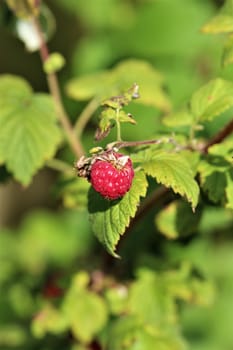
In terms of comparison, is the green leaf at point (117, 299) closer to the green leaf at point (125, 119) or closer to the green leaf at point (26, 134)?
the green leaf at point (26, 134)

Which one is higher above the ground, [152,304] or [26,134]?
[26,134]

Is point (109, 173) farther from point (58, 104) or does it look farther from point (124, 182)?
point (58, 104)

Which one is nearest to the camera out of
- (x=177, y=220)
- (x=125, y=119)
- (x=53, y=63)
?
(x=125, y=119)

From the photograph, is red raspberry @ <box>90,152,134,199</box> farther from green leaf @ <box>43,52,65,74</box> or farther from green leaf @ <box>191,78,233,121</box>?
green leaf @ <box>43,52,65,74</box>

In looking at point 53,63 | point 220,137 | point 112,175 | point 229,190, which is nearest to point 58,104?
point 53,63

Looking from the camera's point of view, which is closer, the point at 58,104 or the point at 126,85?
the point at 58,104

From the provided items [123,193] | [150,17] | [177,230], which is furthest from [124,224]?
[150,17]

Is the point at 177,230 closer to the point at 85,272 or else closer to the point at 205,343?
the point at 85,272
